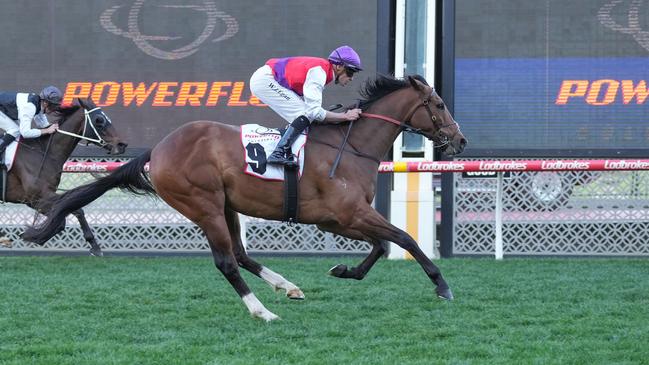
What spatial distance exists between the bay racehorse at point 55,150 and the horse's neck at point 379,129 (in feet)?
10.9

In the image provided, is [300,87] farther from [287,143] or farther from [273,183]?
[273,183]

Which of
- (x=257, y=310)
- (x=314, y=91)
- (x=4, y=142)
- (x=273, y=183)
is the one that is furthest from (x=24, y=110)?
(x=257, y=310)

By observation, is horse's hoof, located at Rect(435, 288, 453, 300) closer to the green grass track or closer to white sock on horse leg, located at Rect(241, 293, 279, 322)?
the green grass track

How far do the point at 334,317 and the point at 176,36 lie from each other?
15.4ft

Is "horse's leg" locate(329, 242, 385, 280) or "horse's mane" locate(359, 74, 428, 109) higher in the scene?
"horse's mane" locate(359, 74, 428, 109)

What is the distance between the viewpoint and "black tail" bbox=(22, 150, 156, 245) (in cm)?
643

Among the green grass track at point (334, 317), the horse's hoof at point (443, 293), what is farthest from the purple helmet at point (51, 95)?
the horse's hoof at point (443, 293)

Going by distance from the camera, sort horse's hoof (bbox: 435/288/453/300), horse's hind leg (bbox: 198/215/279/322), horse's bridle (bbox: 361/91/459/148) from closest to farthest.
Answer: horse's hind leg (bbox: 198/215/279/322), horse's hoof (bbox: 435/288/453/300), horse's bridle (bbox: 361/91/459/148)

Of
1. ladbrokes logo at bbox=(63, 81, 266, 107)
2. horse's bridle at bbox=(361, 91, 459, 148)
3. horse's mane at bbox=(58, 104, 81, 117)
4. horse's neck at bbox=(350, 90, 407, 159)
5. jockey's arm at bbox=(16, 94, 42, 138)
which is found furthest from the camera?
ladbrokes logo at bbox=(63, 81, 266, 107)

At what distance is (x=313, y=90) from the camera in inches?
242

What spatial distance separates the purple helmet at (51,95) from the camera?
8914 millimetres

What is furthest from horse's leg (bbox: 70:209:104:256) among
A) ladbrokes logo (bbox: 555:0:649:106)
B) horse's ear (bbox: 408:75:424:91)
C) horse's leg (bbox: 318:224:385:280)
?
ladbrokes logo (bbox: 555:0:649:106)

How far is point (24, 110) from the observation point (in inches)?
345

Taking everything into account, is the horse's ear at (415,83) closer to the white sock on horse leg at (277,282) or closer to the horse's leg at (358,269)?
the horse's leg at (358,269)
